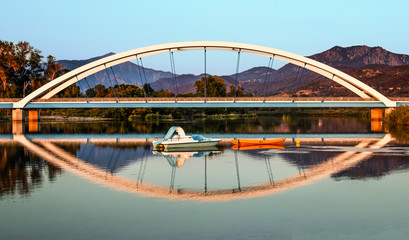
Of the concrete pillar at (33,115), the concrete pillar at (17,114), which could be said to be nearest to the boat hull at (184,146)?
the concrete pillar at (17,114)

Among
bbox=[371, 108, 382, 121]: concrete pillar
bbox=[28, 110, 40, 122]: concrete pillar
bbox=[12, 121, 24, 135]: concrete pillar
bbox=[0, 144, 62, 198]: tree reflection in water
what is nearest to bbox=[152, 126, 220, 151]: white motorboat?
bbox=[0, 144, 62, 198]: tree reflection in water

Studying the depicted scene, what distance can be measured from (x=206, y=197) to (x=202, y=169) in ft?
23.7

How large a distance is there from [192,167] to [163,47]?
152 feet

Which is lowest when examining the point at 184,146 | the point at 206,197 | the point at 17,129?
the point at 206,197

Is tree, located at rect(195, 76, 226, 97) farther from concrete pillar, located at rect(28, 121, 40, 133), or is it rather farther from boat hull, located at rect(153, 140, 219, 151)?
boat hull, located at rect(153, 140, 219, 151)

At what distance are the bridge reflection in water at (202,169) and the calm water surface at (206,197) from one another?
5cm

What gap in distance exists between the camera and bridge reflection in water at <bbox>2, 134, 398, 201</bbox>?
18297mm

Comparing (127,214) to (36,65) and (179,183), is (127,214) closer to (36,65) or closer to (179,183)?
(179,183)

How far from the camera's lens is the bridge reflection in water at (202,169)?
18297 millimetres

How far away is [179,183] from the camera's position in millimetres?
20438

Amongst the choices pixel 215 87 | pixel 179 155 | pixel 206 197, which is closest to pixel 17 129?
pixel 179 155

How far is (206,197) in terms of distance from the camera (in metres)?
17.2

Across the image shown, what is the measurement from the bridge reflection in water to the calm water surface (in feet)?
0.17

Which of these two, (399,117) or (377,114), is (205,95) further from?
(377,114)
